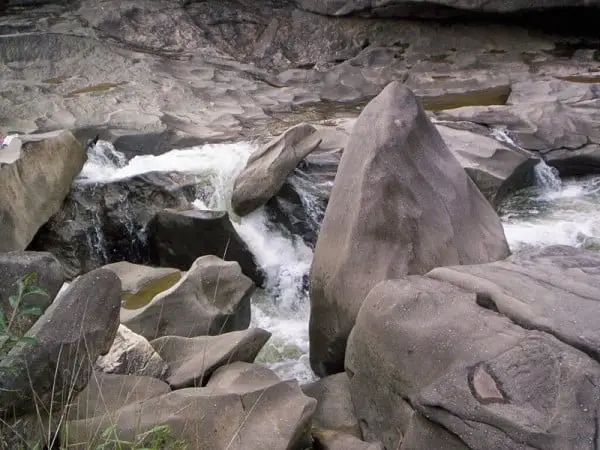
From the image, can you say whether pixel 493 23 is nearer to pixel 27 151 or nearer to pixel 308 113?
pixel 308 113

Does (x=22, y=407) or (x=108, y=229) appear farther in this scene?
(x=108, y=229)

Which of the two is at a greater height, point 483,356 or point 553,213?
point 483,356

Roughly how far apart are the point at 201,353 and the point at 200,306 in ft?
3.14

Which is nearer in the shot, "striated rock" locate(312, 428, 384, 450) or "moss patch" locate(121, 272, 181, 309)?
"striated rock" locate(312, 428, 384, 450)

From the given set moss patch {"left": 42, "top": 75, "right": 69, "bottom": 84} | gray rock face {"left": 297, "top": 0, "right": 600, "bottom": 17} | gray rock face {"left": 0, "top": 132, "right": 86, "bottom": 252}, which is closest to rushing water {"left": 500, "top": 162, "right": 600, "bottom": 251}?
gray rock face {"left": 0, "top": 132, "right": 86, "bottom": 252}

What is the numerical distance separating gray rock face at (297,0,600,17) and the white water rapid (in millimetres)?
5425

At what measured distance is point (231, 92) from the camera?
33.0 ft

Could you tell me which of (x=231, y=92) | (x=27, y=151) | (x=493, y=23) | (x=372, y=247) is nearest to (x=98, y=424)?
(x=372, y=247)

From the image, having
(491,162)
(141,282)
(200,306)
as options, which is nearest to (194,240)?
(141,282)

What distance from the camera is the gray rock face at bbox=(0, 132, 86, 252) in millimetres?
5586

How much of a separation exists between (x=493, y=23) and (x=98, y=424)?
11.1 m

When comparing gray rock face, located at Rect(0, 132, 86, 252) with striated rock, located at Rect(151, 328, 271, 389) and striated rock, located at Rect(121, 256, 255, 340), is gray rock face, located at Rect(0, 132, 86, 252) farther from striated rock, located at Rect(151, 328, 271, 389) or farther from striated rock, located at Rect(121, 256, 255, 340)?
striated rock, located at Rect(151, 328, 271, 389)

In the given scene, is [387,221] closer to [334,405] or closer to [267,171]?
[334,405]

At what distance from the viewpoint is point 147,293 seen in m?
5.30
